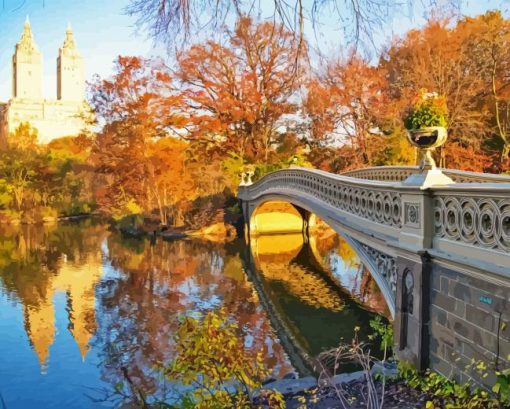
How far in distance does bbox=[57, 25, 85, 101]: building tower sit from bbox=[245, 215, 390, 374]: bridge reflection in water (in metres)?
88.1

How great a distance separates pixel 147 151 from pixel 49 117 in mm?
67823

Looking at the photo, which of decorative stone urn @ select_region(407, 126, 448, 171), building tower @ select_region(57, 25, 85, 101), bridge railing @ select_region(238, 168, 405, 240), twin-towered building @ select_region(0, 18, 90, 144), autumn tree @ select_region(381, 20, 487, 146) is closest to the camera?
decorative stone urn @ select_region(407, 126, 448, 171)

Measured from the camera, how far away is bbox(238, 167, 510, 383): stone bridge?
4477 mm

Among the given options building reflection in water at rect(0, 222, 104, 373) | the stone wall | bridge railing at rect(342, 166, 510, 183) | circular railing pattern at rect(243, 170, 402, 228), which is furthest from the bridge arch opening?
the stone wall

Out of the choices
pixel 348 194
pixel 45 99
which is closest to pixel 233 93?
pixel 348 194

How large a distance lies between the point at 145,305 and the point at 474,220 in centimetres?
928

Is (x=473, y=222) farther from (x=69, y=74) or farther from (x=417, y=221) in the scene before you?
(x=69, y=74)

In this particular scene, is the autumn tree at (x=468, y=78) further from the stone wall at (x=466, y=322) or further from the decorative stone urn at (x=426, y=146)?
the stone wall at (x=466, y=322)

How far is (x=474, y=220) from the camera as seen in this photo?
190 inches

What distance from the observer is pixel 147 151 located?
2495 centimetres

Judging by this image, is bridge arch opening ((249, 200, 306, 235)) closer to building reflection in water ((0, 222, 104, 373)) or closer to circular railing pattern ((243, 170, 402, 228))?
circular railing pattern ((243, 170, 402, 228))

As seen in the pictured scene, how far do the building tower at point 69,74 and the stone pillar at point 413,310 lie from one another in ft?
331

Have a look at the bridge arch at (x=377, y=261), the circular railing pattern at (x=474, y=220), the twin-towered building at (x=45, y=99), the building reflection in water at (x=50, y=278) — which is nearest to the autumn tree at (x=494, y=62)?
the bridge arch at (x=377, y=261)

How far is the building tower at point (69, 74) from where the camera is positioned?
98062mm
